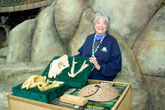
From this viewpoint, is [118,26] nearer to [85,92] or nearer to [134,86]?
[134,86]

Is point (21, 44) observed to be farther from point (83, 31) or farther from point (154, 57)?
point (154, 57)

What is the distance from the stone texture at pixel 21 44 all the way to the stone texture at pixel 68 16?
0.72 metres

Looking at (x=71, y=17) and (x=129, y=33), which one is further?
(x=71, y=17)

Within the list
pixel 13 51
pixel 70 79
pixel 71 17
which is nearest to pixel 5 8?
pixel 13 51

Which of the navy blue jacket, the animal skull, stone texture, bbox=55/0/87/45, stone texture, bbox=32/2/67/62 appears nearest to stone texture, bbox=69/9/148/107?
stone texture, bbox=55/0/87/45

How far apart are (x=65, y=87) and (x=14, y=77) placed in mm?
1786

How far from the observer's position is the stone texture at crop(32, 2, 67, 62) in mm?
3277

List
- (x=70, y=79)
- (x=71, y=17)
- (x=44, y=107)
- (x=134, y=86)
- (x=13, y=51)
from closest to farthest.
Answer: (x=44, y=107) < (x=70, y=79) < (x=134, y=86) < (x=71, y=17) < (x=13, y=51)

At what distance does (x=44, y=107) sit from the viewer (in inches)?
40.8

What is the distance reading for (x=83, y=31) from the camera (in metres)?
2.98

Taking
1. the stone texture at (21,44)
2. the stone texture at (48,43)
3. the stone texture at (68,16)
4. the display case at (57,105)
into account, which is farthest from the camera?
the stone texture at (21,44)

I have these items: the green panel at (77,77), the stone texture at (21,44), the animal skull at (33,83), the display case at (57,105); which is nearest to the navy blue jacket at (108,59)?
the green panel at (77,77)

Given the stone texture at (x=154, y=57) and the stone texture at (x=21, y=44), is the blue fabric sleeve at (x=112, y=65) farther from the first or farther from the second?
the stone texture at (x=21, y=44)

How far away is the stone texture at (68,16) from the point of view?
303 centimetres
